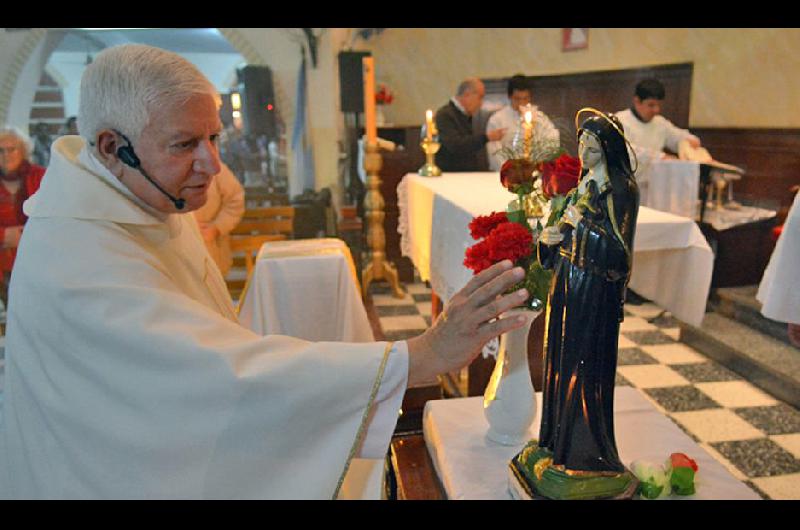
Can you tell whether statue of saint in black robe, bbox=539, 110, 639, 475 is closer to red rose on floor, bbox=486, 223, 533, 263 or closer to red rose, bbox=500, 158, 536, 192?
red rose on floor, bbox=486, 223, 533, 263

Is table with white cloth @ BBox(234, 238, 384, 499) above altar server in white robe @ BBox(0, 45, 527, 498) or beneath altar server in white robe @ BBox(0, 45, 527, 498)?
beneath

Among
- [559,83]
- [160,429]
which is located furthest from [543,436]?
[559,83]

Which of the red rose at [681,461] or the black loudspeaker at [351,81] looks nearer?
the red rose at [681,461]

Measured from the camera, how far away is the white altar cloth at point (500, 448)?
1536 millimetres

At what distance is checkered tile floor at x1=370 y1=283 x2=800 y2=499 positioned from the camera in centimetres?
289

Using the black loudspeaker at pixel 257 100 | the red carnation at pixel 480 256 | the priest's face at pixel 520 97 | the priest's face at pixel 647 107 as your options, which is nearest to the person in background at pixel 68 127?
the black loudspeaker at pixel 257 100

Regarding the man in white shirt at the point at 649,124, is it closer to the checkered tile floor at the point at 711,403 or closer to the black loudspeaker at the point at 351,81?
the checkered tile floor at the point at 711,403

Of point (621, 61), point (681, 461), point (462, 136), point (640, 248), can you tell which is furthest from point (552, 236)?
point (621, 61)

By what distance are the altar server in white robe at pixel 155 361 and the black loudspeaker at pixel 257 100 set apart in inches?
214

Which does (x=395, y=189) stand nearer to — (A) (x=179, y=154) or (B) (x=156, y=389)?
(A) (x=179, y=154)

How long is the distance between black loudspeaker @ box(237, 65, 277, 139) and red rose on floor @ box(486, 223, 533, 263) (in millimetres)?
5540

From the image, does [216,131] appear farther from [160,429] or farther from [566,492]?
[566,492]

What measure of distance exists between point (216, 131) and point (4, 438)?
A: 2.74ft

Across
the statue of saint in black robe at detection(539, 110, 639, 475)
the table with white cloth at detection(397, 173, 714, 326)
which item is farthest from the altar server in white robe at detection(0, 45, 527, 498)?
the table with white cloth at detection(397, 173, 714, 326)
